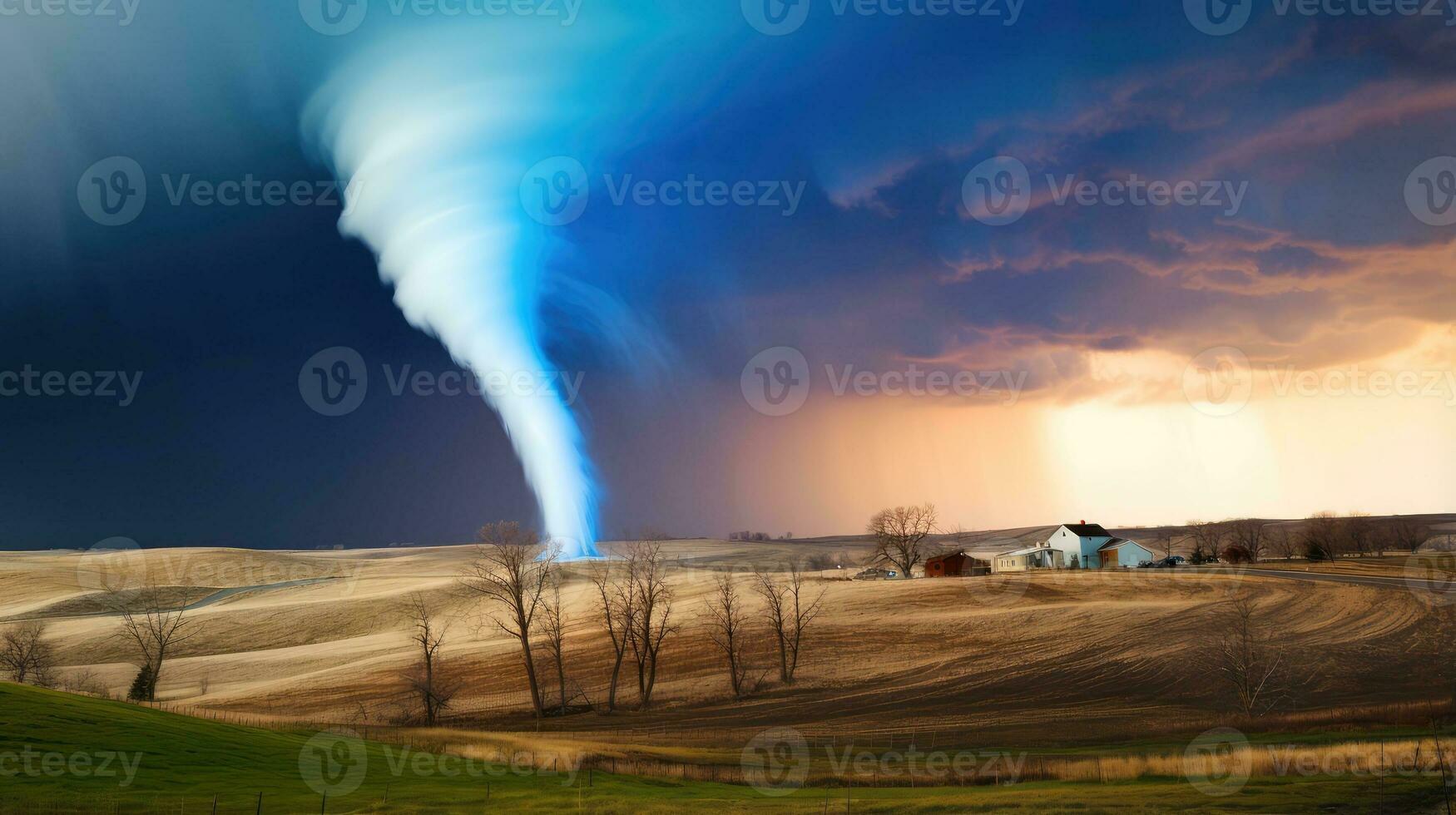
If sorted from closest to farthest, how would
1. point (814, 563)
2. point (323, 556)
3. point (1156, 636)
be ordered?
point (1156, 636)
point (814, 563)
point (323, 556)

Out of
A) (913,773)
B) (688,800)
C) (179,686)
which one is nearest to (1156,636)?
(913,773)

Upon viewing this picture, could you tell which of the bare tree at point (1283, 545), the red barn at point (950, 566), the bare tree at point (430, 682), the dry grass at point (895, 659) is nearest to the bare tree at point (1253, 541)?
the bare tree at point (1283, 545)

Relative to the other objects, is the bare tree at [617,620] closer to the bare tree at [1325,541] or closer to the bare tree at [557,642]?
the bare tree at [557,642]

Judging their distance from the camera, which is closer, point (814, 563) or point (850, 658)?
point (850, 658)

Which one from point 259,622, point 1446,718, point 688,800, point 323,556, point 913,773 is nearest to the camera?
point 688,800

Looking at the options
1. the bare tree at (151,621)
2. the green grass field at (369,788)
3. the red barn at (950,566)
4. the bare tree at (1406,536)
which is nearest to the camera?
the green grass field at (369,788)

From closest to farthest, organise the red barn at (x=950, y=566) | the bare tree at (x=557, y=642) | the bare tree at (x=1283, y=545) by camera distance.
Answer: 1. the bare tree at (x=557, y=642)
2. the red barn at (x=950, y=566)
3. the bare tree at (x=1283, y=545)

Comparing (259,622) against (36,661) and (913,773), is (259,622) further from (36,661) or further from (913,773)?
(913,773)

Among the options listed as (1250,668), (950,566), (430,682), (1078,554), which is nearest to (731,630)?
(430,682)
